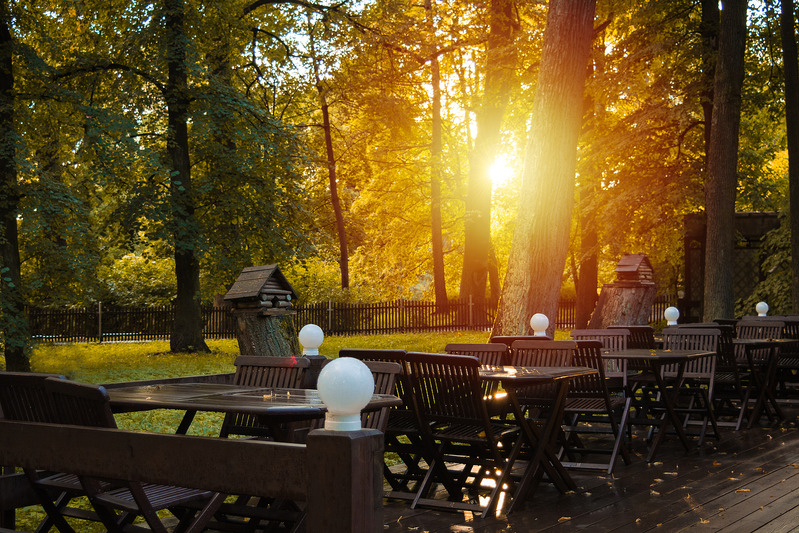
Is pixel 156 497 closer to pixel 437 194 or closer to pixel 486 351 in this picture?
pixel 486 351

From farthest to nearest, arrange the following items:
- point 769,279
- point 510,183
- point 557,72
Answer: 1. point 510,183
2. point 769,279
3. point 557,72

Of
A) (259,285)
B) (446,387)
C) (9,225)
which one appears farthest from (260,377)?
(9,225)

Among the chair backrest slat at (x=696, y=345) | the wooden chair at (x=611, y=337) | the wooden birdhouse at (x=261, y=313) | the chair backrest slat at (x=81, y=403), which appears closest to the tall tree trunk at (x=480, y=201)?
the wooden birdhouse at (x=261, y=313)

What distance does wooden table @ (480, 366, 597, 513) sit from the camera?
5.18 meters

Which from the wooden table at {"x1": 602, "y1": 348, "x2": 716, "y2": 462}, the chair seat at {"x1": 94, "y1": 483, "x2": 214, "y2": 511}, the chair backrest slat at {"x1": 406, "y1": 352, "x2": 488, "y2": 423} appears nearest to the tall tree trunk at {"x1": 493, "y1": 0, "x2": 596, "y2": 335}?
the wooden table at {"x1": 602, "y1": 348, "x2": 716, "y2": 462}

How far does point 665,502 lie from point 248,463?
4.04 metres

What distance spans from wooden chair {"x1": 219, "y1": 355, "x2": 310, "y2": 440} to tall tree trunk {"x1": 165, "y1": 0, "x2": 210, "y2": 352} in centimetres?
1226

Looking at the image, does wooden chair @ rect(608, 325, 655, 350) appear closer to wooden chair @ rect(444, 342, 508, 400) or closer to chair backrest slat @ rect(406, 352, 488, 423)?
wooden chair @ rect(444, 342, 508, 400)

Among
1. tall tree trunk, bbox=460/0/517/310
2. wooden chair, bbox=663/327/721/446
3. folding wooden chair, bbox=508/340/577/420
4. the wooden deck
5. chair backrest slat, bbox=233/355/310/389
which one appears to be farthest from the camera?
tall tree trunk, bbox=460/0/517/310

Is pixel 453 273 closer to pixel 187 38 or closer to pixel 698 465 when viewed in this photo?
pixel 187 38

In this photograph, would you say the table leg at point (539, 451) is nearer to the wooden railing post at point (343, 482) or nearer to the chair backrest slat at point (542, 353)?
the chair backrest slat at point (542, 353)

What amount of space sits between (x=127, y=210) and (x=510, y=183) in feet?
69.5

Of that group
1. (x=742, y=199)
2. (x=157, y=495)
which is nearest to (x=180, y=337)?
(x=742, y=199)

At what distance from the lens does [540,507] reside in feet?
17.6
